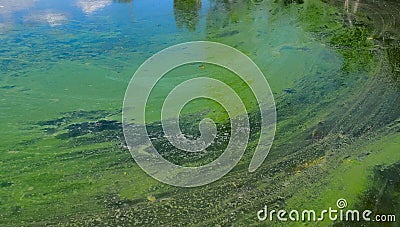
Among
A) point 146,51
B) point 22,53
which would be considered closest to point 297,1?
point 146,51

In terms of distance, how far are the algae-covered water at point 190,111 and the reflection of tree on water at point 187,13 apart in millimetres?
32

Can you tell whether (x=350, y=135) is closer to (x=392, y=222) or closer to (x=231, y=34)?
(x=392, y=222)

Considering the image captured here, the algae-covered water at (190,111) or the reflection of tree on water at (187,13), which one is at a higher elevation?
the reflection of tree on water at (187,13)

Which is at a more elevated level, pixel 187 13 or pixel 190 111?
pixel 187 13

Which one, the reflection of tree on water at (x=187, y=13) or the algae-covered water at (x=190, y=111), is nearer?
the algae-covered water at (x=190, y=111)

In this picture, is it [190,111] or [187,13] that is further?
[187,13]

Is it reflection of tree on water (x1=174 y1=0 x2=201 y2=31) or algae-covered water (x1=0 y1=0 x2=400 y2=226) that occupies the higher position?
reflection of tree on water (x1=174 y1=0 x2=201 y2=31)

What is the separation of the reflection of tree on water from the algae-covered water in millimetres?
32

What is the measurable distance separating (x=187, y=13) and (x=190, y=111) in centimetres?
266

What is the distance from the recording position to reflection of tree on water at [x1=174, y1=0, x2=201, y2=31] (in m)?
5.33

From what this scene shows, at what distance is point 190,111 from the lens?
3.41m

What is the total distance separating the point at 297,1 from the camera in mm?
6195

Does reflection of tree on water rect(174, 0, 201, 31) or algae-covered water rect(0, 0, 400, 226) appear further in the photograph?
reflection of tree on water rect(174, 0, 201, 31)

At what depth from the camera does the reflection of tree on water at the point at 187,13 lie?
17.5ft
